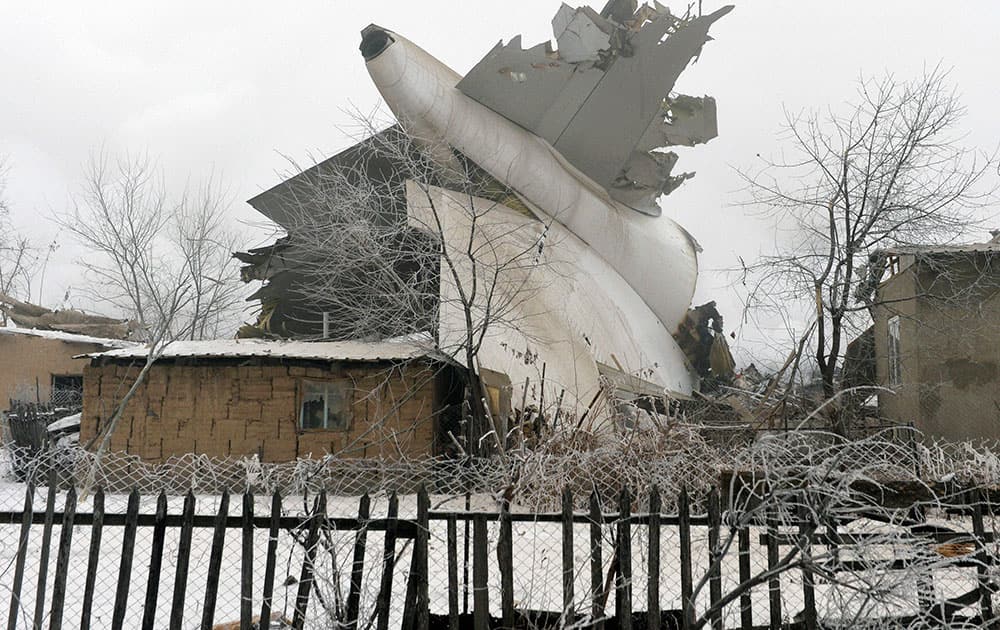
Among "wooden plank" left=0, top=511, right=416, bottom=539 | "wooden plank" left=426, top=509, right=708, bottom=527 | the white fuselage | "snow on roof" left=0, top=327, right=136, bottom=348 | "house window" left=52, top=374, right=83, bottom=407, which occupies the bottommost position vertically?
"wooden plank" left=0, top=511, right=416, bottom=539

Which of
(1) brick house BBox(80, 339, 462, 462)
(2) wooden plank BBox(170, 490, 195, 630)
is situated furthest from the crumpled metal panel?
(2) wooden plank BBox(170, 490, 195, 630)

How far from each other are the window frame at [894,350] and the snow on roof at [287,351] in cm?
1080

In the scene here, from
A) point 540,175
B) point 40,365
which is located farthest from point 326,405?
point 40,365

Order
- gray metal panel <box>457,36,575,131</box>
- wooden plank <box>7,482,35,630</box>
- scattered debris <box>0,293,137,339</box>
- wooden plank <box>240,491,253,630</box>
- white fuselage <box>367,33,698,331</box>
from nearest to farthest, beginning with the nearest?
wooden plank <box>240,491,253,630</box> → wooden plank <box>7,482,35,630</box> → white fuselage <box>367,33,698,331</box> → gray metal panel <box>457,36,575,131</box> → scattered debris <box>0,293,137,339</box>

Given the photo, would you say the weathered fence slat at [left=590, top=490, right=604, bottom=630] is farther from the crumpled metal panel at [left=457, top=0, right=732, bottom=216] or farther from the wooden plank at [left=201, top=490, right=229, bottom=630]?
the crumpled metal panel at [left=457, top=0, right=732, bottom=216]

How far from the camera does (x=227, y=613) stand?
244 inches

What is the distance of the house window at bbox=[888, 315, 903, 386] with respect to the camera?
18719mm

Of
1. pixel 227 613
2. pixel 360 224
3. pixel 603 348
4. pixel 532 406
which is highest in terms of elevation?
pixel 360 224

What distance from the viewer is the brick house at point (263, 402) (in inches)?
589

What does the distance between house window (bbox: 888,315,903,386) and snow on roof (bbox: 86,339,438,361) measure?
35.7 ft

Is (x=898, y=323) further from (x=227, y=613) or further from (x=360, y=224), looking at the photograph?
(x=227, y=613)

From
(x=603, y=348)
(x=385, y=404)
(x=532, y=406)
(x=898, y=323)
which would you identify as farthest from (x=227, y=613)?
(x=898, y=323)

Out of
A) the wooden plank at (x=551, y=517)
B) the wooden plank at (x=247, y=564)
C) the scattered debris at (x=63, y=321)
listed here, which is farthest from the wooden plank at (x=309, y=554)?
the scattered debris at (x=63, y=321)

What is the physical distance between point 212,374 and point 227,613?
954 centimetres
